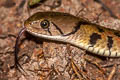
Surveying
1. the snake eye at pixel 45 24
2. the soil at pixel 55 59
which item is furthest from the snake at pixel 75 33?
the soil at pixel 55 59

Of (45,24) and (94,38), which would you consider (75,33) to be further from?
(45,24)

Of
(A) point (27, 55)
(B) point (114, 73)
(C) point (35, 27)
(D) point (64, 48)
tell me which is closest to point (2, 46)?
(A) point (27, 55)

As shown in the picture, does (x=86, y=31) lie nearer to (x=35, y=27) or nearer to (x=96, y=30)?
(x=96, y=30)

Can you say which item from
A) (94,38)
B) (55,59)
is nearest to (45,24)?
(55,59)

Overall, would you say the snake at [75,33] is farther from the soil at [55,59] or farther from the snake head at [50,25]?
the soil at [55,59]

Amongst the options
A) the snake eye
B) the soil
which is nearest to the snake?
the snake eye

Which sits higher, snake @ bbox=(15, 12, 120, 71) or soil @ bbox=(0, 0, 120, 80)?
snake @ bbox=(15, 12, 120, 71)

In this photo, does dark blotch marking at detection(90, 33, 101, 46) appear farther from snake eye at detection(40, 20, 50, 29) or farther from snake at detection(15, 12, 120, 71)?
snake eye at detection(40, 20, 50, 29)
